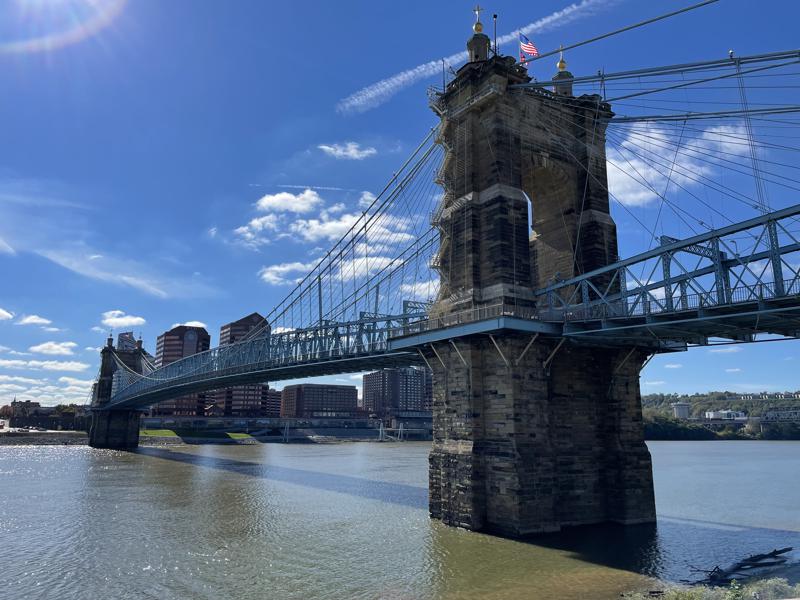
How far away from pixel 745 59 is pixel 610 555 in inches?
901

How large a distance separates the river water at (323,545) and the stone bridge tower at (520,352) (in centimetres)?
211

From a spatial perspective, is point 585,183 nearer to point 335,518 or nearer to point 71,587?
point 335,518

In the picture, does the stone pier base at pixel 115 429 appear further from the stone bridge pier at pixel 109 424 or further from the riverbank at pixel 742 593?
the riverbank at pixel 742 593

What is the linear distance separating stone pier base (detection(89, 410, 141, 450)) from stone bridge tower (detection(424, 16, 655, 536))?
97.9m

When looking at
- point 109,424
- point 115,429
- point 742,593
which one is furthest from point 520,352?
point 109,424

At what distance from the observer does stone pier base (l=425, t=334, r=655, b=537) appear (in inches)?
1132

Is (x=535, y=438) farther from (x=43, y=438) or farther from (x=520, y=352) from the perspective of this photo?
(x=43, y=438)

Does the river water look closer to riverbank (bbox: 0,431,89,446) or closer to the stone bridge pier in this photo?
the stone bridge pier

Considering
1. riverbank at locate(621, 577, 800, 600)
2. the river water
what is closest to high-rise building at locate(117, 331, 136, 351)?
the river water

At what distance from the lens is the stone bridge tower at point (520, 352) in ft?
96.3

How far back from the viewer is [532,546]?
26422 mm

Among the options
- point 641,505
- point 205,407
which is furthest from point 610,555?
point 205,407

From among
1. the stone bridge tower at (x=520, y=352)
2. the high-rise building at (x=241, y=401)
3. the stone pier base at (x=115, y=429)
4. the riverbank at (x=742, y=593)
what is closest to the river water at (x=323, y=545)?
the riverbank at (x=742, y=593)

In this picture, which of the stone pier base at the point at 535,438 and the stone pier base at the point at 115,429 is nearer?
the stone pier base at the point at 535,438
